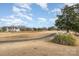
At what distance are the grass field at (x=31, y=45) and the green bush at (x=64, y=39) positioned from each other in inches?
1.8

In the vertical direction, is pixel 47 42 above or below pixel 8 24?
below

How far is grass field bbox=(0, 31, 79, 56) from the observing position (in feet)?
8.20

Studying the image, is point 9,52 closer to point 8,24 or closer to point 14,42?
point 14,42

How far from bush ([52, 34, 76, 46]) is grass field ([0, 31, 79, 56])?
0.15ft

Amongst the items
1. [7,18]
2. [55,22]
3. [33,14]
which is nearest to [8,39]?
[7,18]

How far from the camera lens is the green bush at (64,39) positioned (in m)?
2.55

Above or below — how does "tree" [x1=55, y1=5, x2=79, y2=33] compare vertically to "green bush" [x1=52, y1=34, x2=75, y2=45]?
above

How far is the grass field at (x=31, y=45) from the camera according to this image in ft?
8.20

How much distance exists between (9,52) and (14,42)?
125mm

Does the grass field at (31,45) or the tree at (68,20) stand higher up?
the tree at (68,20)

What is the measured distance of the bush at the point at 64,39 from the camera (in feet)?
8.37

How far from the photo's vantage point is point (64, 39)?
2561 millimetres

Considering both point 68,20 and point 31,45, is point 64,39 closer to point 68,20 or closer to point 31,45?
point 68,20

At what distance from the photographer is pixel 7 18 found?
8.34 ft
